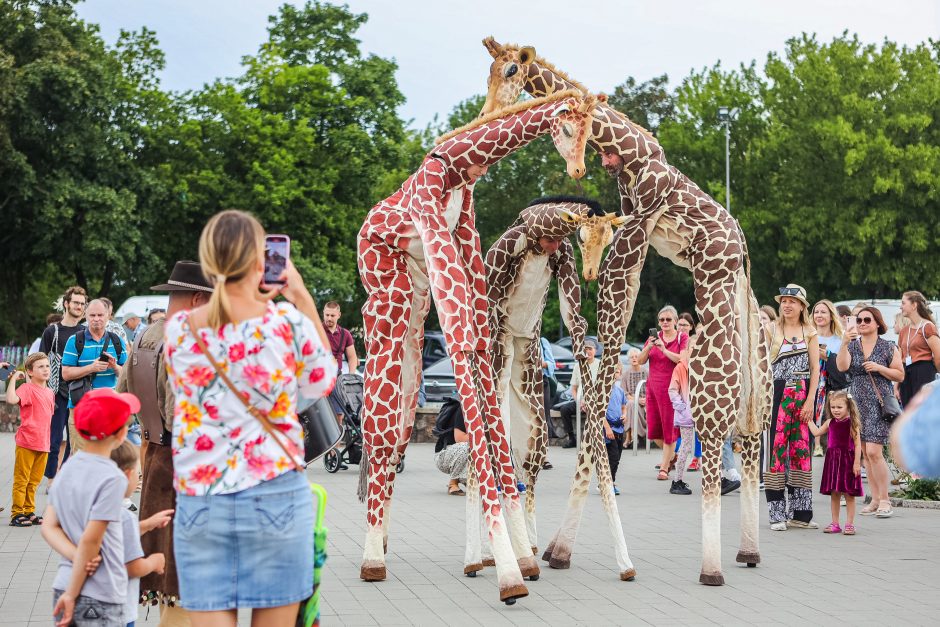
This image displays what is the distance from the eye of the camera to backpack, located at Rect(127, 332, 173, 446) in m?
6.38

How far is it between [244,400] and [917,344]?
1024cm

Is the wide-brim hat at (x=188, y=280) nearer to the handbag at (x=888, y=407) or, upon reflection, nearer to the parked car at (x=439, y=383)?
the handbag at (x=888, y=407)

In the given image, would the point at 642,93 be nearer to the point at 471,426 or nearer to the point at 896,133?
the point at 896,133

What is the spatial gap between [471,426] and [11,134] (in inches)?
1284

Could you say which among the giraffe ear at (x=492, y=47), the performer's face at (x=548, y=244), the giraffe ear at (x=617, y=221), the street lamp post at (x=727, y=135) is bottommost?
the performer's face at (x=548, y=244)

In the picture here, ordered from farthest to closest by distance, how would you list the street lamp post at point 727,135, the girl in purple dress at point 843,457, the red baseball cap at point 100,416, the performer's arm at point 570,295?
the street lamp post at point 727,135, the girl in purple dress at point 843,457, the performer's arm at point 570,295, the red baseball cap at point 100,416

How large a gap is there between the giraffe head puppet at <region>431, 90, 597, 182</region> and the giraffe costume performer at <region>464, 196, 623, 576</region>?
2.55 ft

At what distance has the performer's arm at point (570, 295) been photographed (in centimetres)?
899

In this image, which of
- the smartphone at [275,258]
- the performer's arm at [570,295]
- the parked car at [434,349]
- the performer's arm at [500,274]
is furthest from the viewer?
the parked car at [434,349]

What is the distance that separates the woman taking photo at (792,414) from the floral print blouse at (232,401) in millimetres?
7640

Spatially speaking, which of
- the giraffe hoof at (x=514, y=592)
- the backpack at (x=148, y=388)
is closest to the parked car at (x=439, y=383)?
the giraffe hoof at (x=514, y=592)

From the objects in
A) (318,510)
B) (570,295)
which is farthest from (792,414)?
(318,510)

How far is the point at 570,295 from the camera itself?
360 inches

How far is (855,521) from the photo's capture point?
38.5 ft
